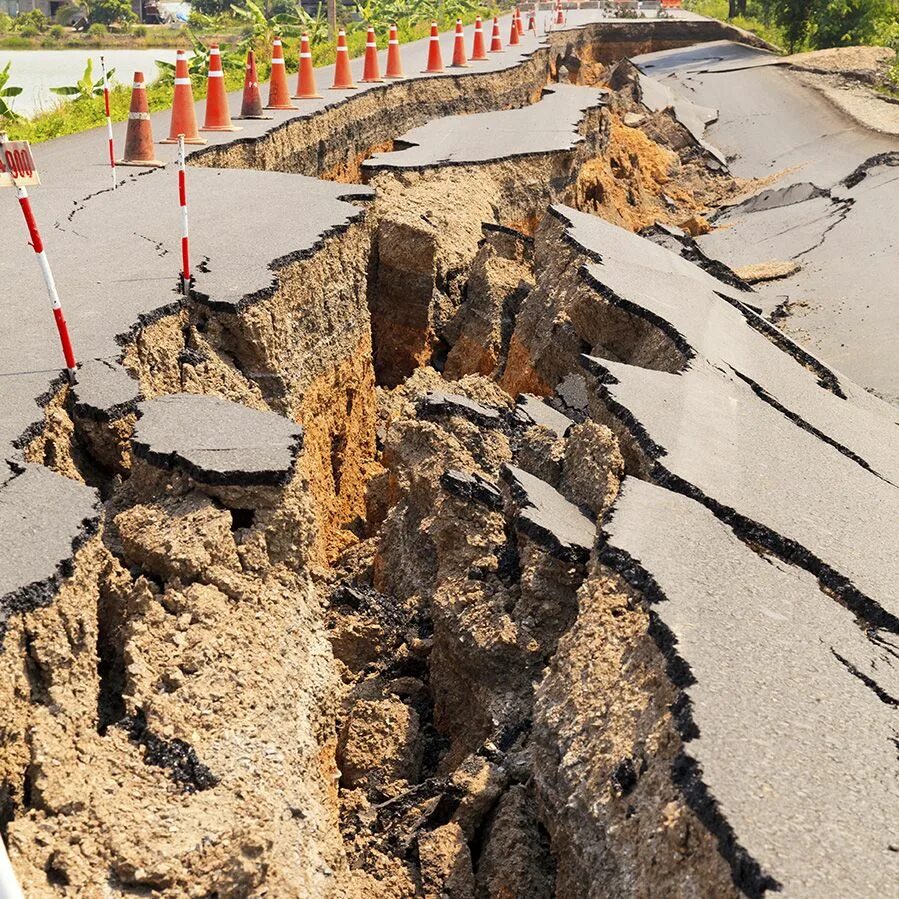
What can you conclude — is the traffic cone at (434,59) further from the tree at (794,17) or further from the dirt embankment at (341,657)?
the tree at (794,17)

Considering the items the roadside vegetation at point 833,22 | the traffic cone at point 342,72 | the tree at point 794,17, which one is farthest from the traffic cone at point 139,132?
the tree at point 794,17

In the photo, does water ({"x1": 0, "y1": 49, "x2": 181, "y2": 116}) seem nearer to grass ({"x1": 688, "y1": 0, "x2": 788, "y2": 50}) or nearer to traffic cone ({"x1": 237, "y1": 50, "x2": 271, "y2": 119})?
traffic cone ({"x1": 237, "y1": 50, "x2": 271, "y2": 119})

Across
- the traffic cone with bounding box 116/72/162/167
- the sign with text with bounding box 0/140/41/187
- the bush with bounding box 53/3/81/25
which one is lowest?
the bush with bounding box 53/3/81/25

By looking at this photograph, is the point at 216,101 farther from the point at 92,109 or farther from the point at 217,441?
the point at 217,441

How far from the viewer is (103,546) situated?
429cm

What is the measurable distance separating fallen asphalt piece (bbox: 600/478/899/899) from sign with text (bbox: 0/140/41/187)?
297cm

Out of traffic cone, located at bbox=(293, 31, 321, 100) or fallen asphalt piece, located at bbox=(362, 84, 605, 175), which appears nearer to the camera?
fallen asphalt piece, located at bbox=(362, 84, 605, 175)

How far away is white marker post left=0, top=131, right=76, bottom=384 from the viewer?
18.1 feet

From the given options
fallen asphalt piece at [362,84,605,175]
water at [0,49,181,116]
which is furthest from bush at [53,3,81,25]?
fallen asphalt piece at [362,84,605,175]

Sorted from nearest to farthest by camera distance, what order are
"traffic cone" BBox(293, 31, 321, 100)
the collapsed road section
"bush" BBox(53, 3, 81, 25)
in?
the collapsed road section < "traffic cone" BBox(293, 31, 321, 100) < "bush" BBox(53, 3, 81, 25)

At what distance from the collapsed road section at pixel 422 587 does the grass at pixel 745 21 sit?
2678 centimetres

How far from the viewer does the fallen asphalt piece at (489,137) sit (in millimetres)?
12164

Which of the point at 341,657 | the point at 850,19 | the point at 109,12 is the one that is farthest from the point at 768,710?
the point at 109,12

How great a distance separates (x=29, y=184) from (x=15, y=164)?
100 millimetres
